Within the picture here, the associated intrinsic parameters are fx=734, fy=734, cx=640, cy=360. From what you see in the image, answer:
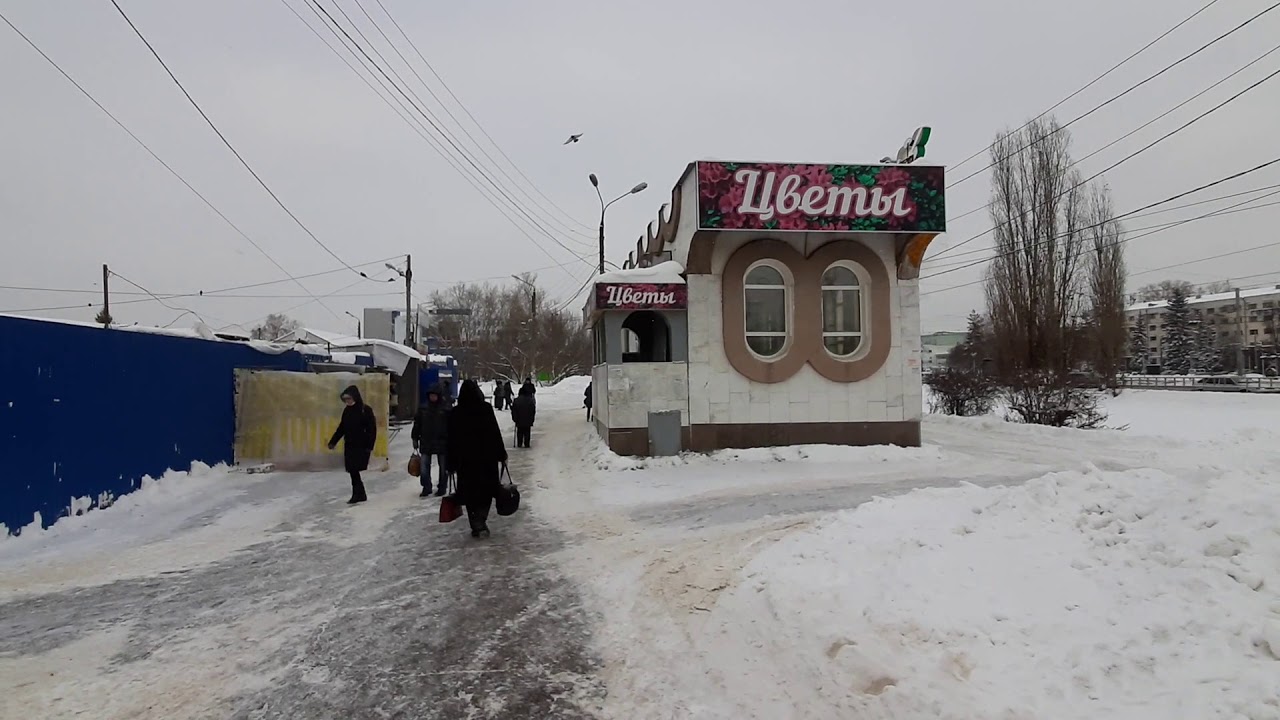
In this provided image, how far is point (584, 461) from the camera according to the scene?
1494 centimetres

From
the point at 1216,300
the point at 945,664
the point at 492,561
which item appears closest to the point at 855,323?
the point at 492,561

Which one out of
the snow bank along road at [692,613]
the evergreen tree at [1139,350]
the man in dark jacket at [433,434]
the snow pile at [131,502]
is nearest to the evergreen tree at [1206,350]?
the evergreen tree at [1139,350]

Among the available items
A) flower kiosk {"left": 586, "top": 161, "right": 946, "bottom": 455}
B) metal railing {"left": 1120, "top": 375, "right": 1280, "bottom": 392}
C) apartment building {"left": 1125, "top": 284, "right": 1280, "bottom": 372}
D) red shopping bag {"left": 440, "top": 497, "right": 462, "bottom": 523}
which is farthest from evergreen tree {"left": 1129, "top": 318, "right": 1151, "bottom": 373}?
red shopping bag {"left": 440, "top": 497, "right": 462, "bottom": 523}

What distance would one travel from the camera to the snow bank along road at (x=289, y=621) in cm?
405

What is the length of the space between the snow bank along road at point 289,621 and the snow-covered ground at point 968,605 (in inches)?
23.3

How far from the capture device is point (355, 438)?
10148 millimetres

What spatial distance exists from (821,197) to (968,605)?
10.9m

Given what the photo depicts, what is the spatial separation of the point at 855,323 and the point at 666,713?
12.6 meters

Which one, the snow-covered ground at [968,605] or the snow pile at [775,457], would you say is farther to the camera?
the snow pile at [775,457]

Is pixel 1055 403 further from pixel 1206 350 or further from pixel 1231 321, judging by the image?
pixel 1231 321

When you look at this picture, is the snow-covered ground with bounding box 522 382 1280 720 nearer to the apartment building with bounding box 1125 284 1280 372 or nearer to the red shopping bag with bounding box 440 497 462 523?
the red shopping bag with bounding box 440 497 462 523

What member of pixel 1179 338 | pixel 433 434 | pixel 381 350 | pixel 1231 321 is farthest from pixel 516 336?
pixel 1231 321

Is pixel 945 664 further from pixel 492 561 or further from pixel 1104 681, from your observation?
pixel 492 561

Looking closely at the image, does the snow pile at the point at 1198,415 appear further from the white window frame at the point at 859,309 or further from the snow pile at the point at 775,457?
the white window frame at the point at 859,309
